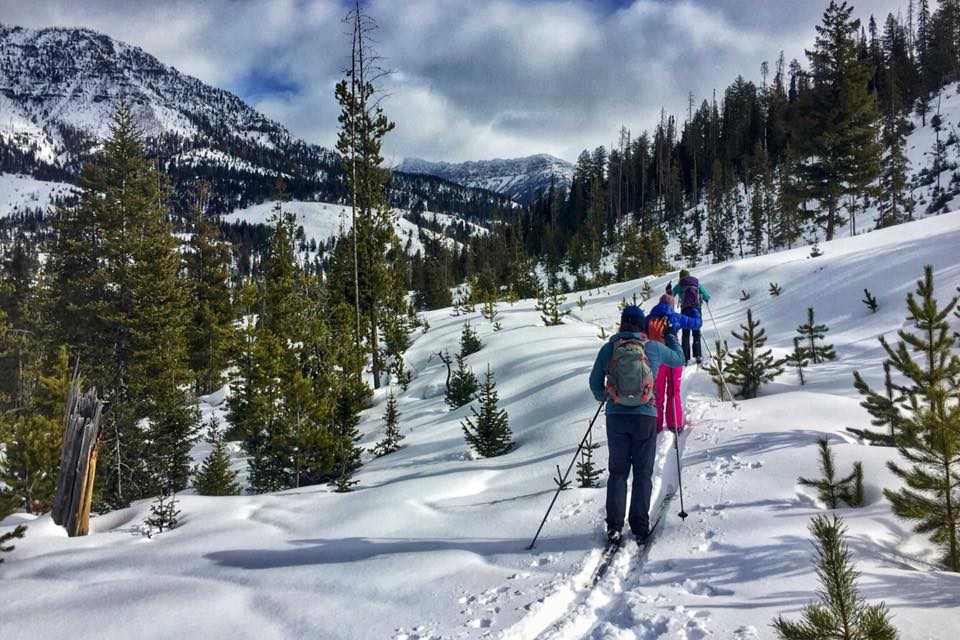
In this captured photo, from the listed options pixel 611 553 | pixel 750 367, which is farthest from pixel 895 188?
pixel 611 553

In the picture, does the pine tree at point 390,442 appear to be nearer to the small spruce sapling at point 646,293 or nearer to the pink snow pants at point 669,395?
the pink snow pants at point 669,395

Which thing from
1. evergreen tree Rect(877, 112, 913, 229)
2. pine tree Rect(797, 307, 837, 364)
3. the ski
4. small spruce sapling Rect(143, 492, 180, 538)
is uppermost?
evergreen tree Rect(877, 112, 913, 229)

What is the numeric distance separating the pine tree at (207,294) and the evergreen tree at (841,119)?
1324 inches

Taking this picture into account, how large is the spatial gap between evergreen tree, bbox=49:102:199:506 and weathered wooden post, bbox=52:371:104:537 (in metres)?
10.9

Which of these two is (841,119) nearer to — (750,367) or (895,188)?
(895,188)

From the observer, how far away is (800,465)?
16.6 feet

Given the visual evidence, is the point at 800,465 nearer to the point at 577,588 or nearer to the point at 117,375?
the point at 577,588

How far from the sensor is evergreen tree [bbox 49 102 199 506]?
19.0 meters

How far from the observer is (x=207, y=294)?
2714 cm

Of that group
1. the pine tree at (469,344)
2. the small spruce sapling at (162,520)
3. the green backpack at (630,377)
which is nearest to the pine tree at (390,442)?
the small spruce sapling at (162,520)

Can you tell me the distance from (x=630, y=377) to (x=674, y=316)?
13.7 ft

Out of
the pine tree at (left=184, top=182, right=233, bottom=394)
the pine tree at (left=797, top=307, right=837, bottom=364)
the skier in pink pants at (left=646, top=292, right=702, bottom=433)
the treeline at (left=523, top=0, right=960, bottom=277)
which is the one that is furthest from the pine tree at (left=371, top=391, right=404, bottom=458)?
the treeline at (left=523, top=0, right=960, bottom=277)

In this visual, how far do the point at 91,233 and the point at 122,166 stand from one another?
328 cm

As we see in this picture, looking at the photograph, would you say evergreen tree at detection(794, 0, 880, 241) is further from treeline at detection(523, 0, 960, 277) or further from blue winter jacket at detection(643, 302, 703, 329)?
blue winter jacket at detection(643, 302, 703, 329)
